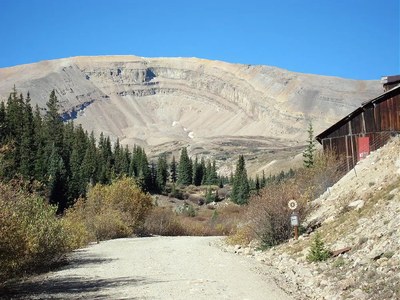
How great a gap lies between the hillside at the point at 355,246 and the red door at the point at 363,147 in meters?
7.23

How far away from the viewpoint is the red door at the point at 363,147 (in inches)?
1426

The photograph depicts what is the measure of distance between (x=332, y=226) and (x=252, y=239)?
8.24m

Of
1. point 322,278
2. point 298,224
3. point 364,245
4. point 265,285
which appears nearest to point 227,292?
point 265,285

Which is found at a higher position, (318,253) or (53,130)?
(53,130)

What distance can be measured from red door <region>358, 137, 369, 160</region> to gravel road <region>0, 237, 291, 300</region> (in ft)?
54.1

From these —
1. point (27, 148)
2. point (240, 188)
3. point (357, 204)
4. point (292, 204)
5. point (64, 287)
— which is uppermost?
point (27, 148)

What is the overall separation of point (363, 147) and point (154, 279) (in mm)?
24501

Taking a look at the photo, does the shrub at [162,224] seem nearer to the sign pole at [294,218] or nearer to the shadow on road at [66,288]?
the sign pole at [294,218]

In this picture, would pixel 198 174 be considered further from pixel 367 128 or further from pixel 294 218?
pixel 294 218

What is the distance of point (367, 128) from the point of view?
3628 centimetres

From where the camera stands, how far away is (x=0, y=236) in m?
13.5

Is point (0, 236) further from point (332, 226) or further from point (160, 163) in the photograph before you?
point (160, 163)

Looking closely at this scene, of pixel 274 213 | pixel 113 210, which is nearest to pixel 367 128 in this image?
pixel 274 213

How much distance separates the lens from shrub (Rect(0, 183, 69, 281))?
14047 millimetres
